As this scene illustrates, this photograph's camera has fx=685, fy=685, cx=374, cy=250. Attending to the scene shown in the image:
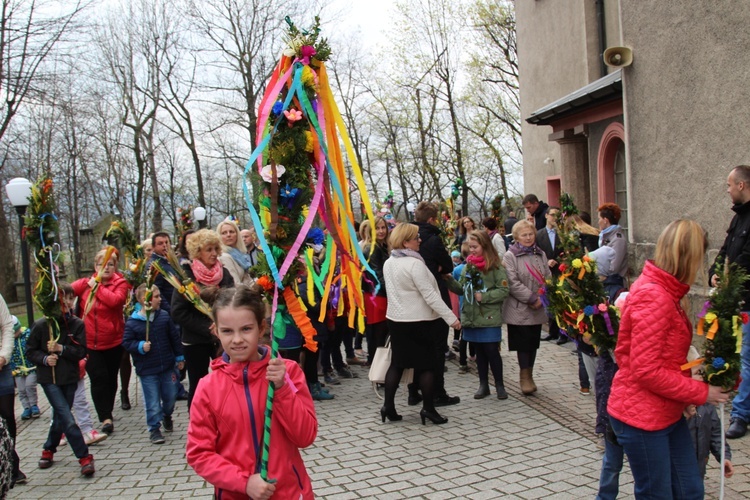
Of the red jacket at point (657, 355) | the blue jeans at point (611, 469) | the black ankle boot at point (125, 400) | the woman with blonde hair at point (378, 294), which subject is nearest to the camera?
the red jacket at point (657, 355)

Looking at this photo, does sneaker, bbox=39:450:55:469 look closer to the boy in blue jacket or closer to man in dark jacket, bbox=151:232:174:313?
the boy in blue jacket

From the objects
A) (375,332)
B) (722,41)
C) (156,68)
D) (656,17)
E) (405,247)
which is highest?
(156,68)

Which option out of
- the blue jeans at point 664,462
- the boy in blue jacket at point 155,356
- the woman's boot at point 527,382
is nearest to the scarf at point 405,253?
the woman's boot at point 527,382

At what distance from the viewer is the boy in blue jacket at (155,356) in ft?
23.3

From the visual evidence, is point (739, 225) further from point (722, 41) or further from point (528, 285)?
point (722, 41)

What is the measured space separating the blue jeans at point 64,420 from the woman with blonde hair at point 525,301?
4.53 metres

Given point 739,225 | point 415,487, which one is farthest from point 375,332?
point 739,225

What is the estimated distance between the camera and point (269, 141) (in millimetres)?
3834

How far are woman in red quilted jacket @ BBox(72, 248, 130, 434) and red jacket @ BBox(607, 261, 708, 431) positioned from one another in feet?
19.2

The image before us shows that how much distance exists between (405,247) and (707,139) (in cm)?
414

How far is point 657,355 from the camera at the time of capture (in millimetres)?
3371

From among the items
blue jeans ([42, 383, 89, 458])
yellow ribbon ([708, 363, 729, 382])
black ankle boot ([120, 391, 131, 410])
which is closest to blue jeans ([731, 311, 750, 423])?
yellow ribbon ([708, 363, 729, 382])

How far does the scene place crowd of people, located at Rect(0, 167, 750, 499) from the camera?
3043 millimetres

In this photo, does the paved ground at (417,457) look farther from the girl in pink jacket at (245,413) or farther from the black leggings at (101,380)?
the girl in pink jacket at (245,413)
